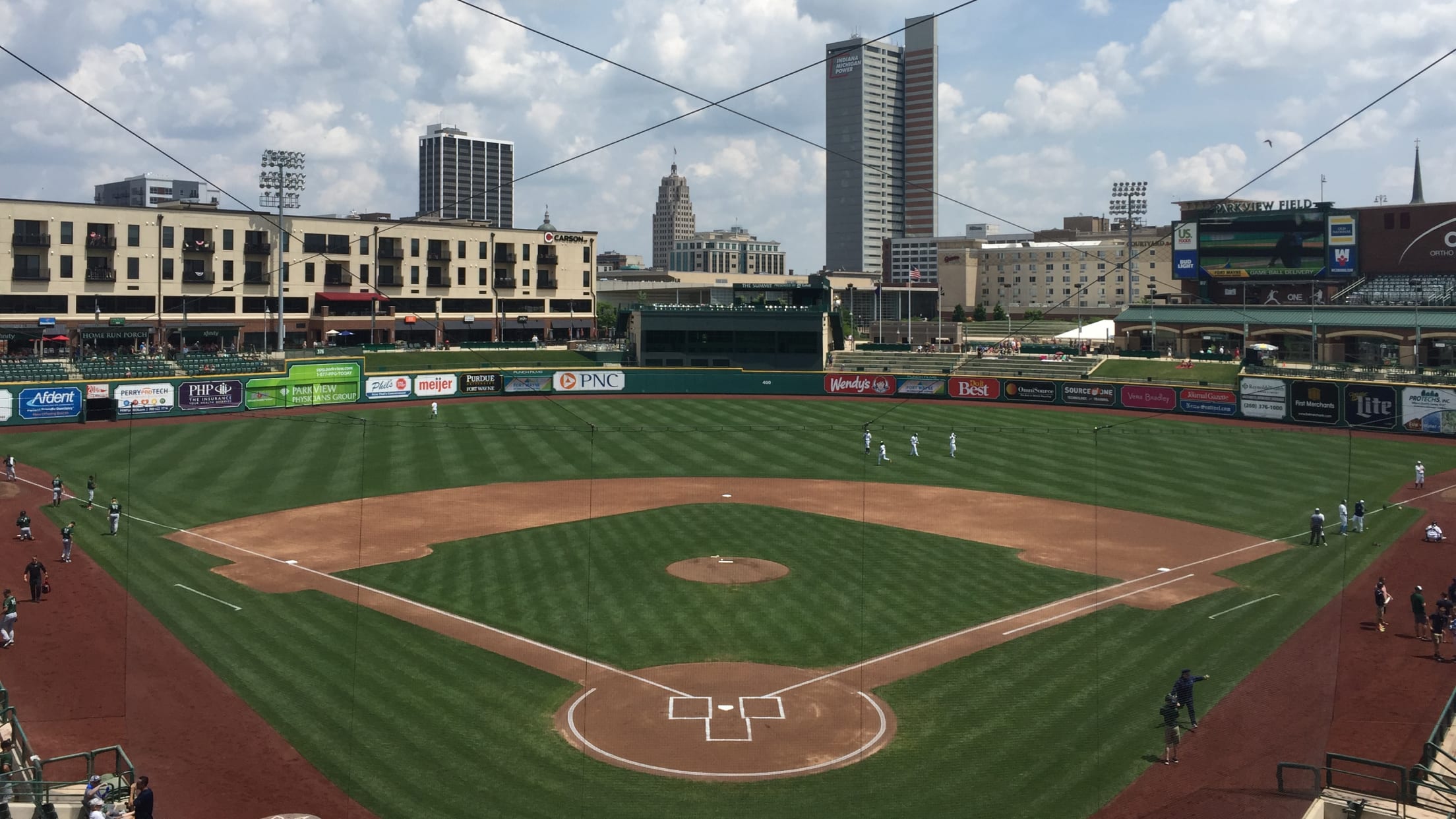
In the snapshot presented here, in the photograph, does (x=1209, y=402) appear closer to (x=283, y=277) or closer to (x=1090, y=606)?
(x=1090, y=606)

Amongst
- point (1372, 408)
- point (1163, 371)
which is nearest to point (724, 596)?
point (1372, 408)

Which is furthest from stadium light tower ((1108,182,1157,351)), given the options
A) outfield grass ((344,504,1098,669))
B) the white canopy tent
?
outfield grass ((344,504,1098,669))

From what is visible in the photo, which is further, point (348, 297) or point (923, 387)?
point (348, 297)

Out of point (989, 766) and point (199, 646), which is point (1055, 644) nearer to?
point (989, 766)

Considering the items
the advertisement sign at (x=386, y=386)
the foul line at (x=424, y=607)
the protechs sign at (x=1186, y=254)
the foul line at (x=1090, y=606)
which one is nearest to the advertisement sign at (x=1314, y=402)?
Answer: the foul line at (x=1090, y=606)

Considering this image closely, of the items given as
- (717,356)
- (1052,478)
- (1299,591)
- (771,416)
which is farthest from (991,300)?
(1299,591)

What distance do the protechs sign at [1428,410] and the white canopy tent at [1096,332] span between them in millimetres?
37926

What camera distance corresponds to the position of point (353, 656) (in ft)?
73.9

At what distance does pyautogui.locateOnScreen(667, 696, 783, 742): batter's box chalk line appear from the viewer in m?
19.3

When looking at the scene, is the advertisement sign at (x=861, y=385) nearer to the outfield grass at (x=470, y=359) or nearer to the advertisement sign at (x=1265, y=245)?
the outfield grass at (x=470, y=359)

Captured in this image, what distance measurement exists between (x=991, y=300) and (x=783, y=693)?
13951cm

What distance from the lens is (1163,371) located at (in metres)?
69.4

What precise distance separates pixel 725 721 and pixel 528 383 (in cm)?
5164

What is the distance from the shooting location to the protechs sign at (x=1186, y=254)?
8944 centimetres
